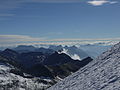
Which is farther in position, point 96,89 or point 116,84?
point 96,89

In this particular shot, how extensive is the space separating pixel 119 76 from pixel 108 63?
5.66 meters

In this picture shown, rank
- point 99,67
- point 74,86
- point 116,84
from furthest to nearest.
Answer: point 99,67 < point 74,86 < point 116,84

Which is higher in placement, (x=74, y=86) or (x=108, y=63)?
(x=108, y=63)

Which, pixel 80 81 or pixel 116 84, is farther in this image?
pixel 80 81

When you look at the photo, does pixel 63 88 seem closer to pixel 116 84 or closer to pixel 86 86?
pixel 86 86

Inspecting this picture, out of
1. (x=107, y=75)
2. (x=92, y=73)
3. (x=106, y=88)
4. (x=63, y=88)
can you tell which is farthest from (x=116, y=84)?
(x=63, y=88)

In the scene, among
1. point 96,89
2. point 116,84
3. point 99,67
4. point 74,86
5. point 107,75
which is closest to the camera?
point 116,84

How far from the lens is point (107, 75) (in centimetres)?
2306

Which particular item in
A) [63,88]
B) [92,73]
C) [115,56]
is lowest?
[63,88]

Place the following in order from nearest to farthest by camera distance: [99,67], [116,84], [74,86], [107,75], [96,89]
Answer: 1. [116,84]
2. [96,89]
3. [107,75]
4. [74,86]
5. [99,67]

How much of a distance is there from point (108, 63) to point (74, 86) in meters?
4.79

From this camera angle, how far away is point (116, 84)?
64.1 ft

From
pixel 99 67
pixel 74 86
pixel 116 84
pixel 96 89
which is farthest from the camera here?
pixel 99 67

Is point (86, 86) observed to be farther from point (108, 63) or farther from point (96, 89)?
point (108, 63)
